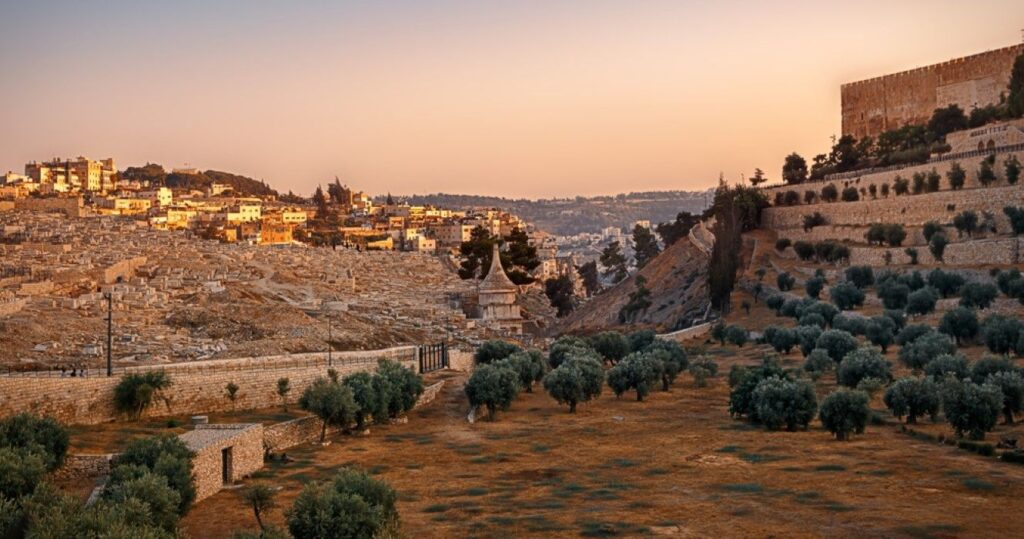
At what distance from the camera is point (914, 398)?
23562 mm

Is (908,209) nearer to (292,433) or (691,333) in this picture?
(691,333)

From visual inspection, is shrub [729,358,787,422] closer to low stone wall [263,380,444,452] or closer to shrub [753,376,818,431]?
shrub [753,376,818,431]

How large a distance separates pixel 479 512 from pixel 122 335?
1598 cm

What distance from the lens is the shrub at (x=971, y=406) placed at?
69.4ft

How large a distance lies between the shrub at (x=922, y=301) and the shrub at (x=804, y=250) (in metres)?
15.1

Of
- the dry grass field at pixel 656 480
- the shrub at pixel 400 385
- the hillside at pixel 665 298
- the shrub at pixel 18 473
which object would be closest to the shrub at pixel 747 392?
the dry grass field at pixel 656 480

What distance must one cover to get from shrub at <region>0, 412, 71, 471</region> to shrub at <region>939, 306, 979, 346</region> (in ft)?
76.1

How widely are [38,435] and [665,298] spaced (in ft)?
130

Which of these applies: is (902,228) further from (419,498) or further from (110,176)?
(110,176)

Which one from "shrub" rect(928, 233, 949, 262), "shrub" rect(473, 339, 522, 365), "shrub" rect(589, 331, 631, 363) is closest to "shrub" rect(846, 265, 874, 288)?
"shrub" rect(928, 233, 949, 262)

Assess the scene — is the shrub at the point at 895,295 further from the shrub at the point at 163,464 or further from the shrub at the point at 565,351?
the shrub at the point at 163,464

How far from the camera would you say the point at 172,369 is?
23016 millimetres

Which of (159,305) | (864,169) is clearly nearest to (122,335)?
(159,305)

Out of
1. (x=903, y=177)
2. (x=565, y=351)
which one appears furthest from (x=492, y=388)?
(x=903, y=177)
